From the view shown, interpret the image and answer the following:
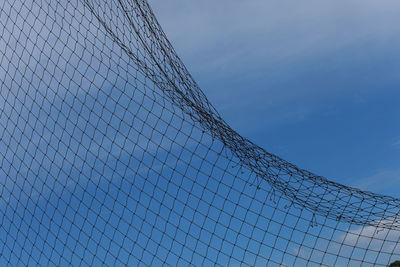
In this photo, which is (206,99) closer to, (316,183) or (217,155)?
(217,155)

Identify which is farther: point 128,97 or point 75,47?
point 75,47

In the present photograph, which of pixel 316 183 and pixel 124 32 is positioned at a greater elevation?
pixel 124 32

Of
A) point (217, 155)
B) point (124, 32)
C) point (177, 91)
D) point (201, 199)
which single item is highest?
point (124, 32)

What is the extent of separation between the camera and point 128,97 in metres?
4.59

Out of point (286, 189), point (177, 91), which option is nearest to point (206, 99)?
point (177, 91)

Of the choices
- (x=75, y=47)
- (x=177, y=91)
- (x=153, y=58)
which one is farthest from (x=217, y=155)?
(x=75, y=47)

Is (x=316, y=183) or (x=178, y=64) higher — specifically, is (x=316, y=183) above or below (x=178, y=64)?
below

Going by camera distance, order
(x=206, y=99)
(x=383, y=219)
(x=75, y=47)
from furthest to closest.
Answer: (x=75, y=47), (x=206, y=99), (x=383, y=219)

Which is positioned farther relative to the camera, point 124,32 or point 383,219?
point 124,32

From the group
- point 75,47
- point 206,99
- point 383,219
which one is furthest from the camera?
point 75,47

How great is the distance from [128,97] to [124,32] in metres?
0.50

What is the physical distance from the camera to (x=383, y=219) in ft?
13.9

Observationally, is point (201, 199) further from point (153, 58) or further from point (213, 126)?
point (153, 58)

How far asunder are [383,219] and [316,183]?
492 mm
